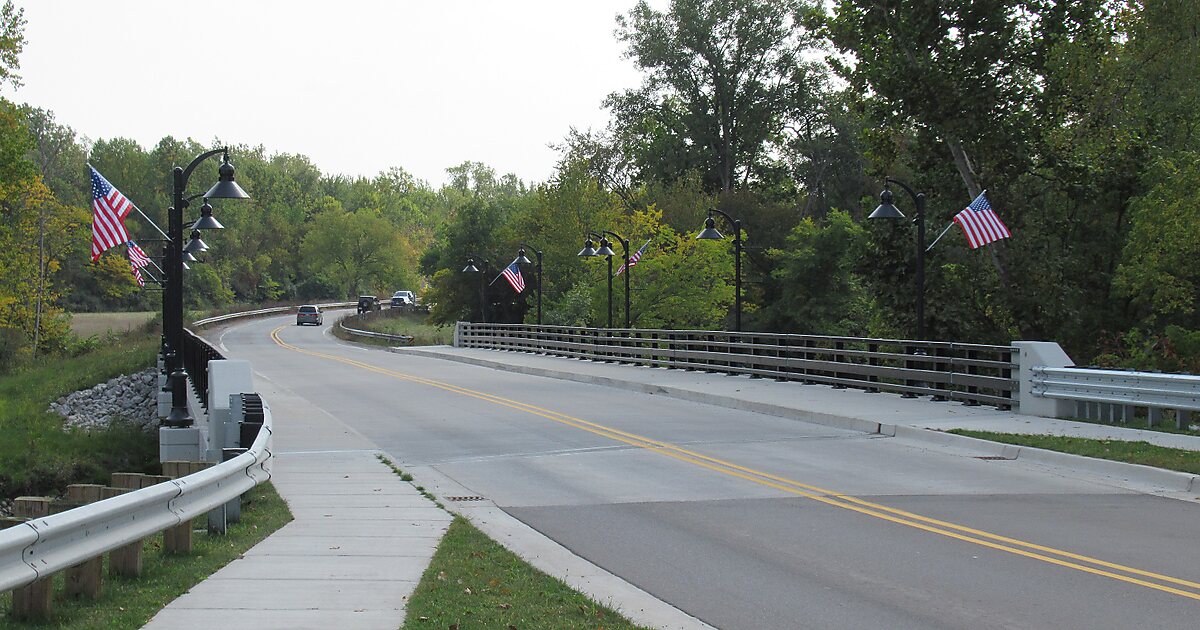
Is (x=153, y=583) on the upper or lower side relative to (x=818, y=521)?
upper

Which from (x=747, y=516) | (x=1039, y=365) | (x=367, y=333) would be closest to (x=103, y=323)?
(x=367, y=333)

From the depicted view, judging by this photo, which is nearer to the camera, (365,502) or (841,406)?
(365,502)

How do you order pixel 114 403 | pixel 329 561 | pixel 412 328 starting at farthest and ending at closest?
pixel 412 328
pixel 114 403
pixel 329 561

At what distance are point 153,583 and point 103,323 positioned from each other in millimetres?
84795

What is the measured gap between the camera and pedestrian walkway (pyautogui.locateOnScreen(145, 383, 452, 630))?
6.84 m

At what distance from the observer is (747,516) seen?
11305 mm

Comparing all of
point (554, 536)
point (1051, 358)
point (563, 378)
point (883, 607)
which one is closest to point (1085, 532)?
point (883, 607)

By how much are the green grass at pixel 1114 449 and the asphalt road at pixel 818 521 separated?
0.86 m

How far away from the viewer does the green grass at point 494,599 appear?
273 inches

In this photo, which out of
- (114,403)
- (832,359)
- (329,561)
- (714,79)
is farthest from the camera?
(714,79)

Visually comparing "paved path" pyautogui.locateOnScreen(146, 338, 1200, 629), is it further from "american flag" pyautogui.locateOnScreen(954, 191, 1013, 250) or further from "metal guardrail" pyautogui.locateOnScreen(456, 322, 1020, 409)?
"american flag" pyautogui.locateOnScreen(954, 191, 1013, 250)

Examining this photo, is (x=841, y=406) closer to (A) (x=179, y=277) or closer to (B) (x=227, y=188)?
(B) (x=227, y=188)

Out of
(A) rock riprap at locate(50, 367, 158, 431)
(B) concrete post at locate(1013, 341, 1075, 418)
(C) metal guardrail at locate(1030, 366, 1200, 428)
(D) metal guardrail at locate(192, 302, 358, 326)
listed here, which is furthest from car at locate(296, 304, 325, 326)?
(C) metal guardrail at locate(1030, 366, 1200, 428)

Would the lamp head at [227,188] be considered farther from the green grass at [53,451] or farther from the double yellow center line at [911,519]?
the green grass at [53,451]
